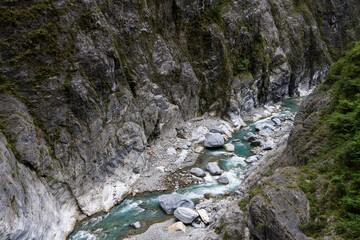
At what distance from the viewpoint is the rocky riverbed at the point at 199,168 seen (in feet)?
42.7

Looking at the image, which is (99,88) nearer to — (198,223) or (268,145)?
(198,223)

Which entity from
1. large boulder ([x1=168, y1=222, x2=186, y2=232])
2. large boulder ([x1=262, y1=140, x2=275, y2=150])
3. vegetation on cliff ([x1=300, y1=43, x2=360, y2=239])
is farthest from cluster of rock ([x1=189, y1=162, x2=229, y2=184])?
vegetation on cliff ([x1=300, y1=43, x2=360, y2=239])

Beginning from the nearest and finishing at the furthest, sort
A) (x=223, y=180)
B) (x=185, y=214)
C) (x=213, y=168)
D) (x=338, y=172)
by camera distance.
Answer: (x=338, y=172)
(x=185, y=214)
(x=223, y=180)
(x=213, y=168)

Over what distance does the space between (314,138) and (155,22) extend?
20377 millimetres

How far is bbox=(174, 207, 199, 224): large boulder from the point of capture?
12.9 meters

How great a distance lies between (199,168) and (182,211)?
5.98 m

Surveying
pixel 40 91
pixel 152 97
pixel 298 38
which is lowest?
pixel 152 97

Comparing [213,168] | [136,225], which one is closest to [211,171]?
[213,168]

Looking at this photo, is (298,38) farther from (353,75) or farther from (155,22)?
(353,75)

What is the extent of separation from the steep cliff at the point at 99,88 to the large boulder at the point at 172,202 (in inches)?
139

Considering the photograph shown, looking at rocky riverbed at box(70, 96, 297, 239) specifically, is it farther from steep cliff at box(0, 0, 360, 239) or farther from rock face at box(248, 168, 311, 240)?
rock face at box(248, 168, 311, 240)

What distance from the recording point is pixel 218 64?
30.5 meters

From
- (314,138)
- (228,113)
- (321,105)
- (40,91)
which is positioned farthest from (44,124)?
(228,113)

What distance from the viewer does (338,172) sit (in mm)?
7234
